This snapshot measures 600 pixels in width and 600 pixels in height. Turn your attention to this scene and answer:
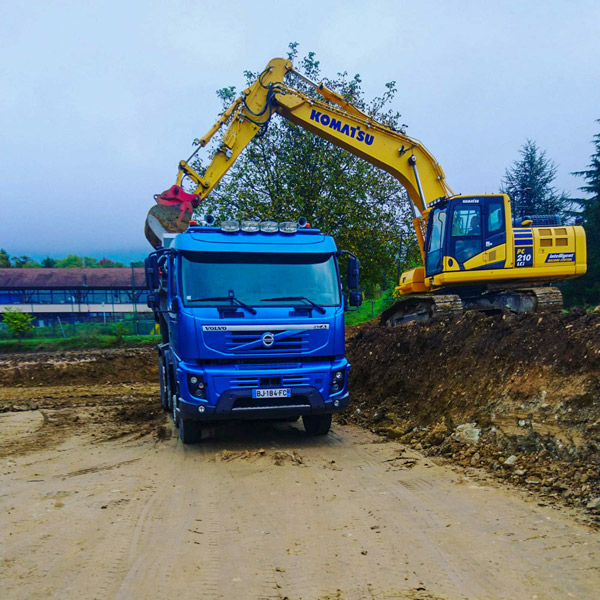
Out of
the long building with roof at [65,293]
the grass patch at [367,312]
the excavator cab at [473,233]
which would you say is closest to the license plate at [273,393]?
the excavator cab at [473,233]

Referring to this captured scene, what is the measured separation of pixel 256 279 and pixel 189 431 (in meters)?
2.38

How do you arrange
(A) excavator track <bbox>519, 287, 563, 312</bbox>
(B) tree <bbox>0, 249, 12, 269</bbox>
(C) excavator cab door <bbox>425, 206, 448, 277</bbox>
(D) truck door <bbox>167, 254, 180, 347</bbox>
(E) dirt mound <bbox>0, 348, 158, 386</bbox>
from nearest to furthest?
(D) truck door <bbox>167, 254, 180, 347</bbox> < (A) excavator track <bbox>519, 287, 563, 312</bbox> < (C) excavator cab door <bbox>425, 206, 448, 277</bbox> < (E) dirt mound <bbox>0, 348, 158, 386</bbox> < (B) tree <bbox>0, 249, 12, 269</bbox>

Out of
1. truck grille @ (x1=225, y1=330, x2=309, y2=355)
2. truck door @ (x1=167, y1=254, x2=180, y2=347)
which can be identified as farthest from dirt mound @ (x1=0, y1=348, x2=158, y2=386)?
truck grille @ (x1=225, y1=330, x2=309, y2=355)

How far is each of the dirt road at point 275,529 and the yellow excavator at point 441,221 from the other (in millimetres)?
6382

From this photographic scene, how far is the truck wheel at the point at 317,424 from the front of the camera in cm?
892

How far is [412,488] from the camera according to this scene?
20.3 feet

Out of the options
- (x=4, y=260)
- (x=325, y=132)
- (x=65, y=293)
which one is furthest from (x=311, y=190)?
(x=4, y=260)

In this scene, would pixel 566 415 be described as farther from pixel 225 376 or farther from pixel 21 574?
pixel 21 574

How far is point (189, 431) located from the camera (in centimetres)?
850

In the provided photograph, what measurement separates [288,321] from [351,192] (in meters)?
11.1

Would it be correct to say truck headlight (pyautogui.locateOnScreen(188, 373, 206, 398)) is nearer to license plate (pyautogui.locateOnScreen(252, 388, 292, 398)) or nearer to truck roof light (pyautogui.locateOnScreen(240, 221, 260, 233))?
license plate (pyautogui.locateOnScreen(252, 388, 292, 398))

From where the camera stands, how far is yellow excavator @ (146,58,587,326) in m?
13.4

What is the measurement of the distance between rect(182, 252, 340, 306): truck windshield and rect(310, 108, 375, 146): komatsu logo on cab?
6423 mm

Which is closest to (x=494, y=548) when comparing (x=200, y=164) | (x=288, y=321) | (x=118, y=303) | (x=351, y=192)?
(x=288, y=321)
